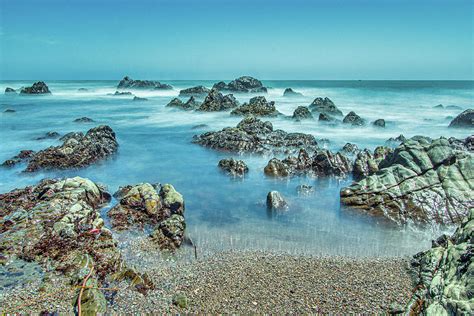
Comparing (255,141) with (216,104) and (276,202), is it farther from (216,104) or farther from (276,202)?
(216,104)

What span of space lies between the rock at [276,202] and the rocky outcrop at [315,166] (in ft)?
11.2

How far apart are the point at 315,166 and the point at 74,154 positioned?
1207 centimetres

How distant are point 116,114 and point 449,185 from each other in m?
35.6

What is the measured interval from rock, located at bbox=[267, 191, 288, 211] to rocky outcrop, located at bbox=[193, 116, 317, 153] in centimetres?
799

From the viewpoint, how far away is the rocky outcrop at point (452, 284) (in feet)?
15.6

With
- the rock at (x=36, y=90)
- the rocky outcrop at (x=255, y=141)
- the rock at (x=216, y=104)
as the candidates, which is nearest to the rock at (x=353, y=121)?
the rocky outcrop at (x=255, y=141)

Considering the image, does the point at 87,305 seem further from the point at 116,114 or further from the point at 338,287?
the point at 116,114

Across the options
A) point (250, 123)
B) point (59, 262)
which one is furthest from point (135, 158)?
point (59, 262)

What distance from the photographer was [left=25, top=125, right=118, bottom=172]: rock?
1667 centimetres

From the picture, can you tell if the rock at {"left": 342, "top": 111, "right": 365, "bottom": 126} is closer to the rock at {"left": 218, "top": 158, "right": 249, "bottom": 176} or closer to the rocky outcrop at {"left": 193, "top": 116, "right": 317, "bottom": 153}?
the rocky outcrop at {"left": 193, "top": 116, "right": 317, "bottom": 153}

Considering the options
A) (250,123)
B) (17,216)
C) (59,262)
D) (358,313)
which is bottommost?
(358,313)

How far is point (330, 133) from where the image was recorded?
86.9 ft

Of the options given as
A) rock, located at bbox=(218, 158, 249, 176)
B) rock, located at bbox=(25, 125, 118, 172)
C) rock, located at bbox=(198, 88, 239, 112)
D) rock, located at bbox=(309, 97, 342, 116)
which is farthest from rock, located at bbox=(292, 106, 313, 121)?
rock, located at bbox=(25, 125, 118, 172)

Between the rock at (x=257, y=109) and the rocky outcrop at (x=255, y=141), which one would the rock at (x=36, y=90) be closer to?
the rock at (x=257, y=109)
